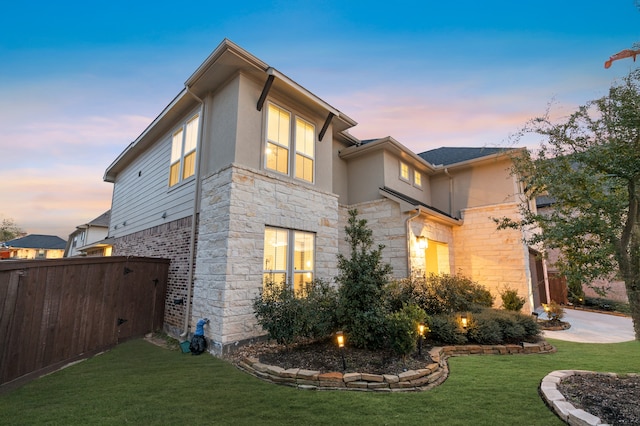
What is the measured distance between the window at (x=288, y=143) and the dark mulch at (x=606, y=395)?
21.5 feet

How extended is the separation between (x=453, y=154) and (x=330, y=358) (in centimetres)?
1210

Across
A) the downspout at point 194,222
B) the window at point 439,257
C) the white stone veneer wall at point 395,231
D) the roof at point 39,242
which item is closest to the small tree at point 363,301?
the downspout at point 194,222

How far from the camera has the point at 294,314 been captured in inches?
208

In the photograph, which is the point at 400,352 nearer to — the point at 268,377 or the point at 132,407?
the point at 268,377

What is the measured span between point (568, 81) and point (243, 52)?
6.72m

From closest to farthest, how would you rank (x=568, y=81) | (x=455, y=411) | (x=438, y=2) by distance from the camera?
(x=455, y=411) < (x=568, y=81) < (x=438, y=2)

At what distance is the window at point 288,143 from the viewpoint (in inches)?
288

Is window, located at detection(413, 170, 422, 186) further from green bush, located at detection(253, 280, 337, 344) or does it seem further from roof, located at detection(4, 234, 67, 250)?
roof, located at detection(4, 234, 67, 250)

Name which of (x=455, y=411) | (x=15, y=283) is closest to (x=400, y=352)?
(x=455, y=411)

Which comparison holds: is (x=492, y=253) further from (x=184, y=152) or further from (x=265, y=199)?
(x=184, y=152)

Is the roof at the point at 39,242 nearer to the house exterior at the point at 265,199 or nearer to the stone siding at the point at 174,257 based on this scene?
the house exterior at the point at 265,199

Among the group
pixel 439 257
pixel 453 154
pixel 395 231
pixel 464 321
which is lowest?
pixel 464 321

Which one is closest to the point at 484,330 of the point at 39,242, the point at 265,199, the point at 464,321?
the point at 464,321

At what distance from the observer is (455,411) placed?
328 cm
